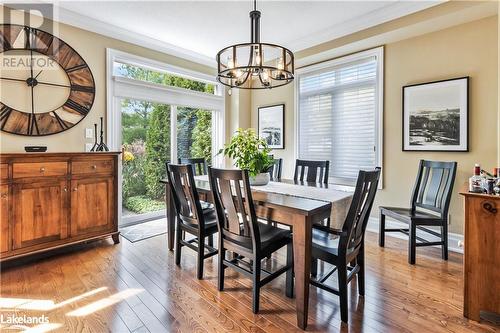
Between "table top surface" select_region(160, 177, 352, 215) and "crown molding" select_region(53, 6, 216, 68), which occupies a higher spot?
"crown molding" select_region(53, 6, 216, 68)

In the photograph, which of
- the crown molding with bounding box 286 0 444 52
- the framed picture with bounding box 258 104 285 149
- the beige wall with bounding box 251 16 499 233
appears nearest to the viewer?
the beige wall with bounding box 251 16 499 233

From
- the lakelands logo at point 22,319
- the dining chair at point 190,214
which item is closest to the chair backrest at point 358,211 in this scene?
the dining chair at point 190,214

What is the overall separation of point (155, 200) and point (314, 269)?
9.88 ft

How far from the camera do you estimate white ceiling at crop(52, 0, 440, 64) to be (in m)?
3.07

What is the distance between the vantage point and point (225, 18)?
3385 millimetres

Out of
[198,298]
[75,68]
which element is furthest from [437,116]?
[75,68]

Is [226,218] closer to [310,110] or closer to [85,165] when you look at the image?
[85,165]

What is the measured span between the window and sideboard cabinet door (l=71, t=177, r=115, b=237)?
310cm

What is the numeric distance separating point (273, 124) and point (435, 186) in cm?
282

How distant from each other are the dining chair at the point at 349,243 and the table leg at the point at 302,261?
0.17 metres

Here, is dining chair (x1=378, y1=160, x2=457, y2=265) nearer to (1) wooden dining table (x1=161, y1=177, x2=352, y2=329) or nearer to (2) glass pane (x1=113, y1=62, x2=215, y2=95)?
(1) wooden dining table (x1=161, y1=177, x2=352, y2=329)

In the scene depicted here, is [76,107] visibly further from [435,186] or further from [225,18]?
[435,186]

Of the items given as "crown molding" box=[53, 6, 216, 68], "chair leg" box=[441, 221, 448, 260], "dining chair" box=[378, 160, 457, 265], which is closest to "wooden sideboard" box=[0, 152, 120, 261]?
"crown molding" box=[53, 6, 216, 68]

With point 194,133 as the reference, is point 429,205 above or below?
below
